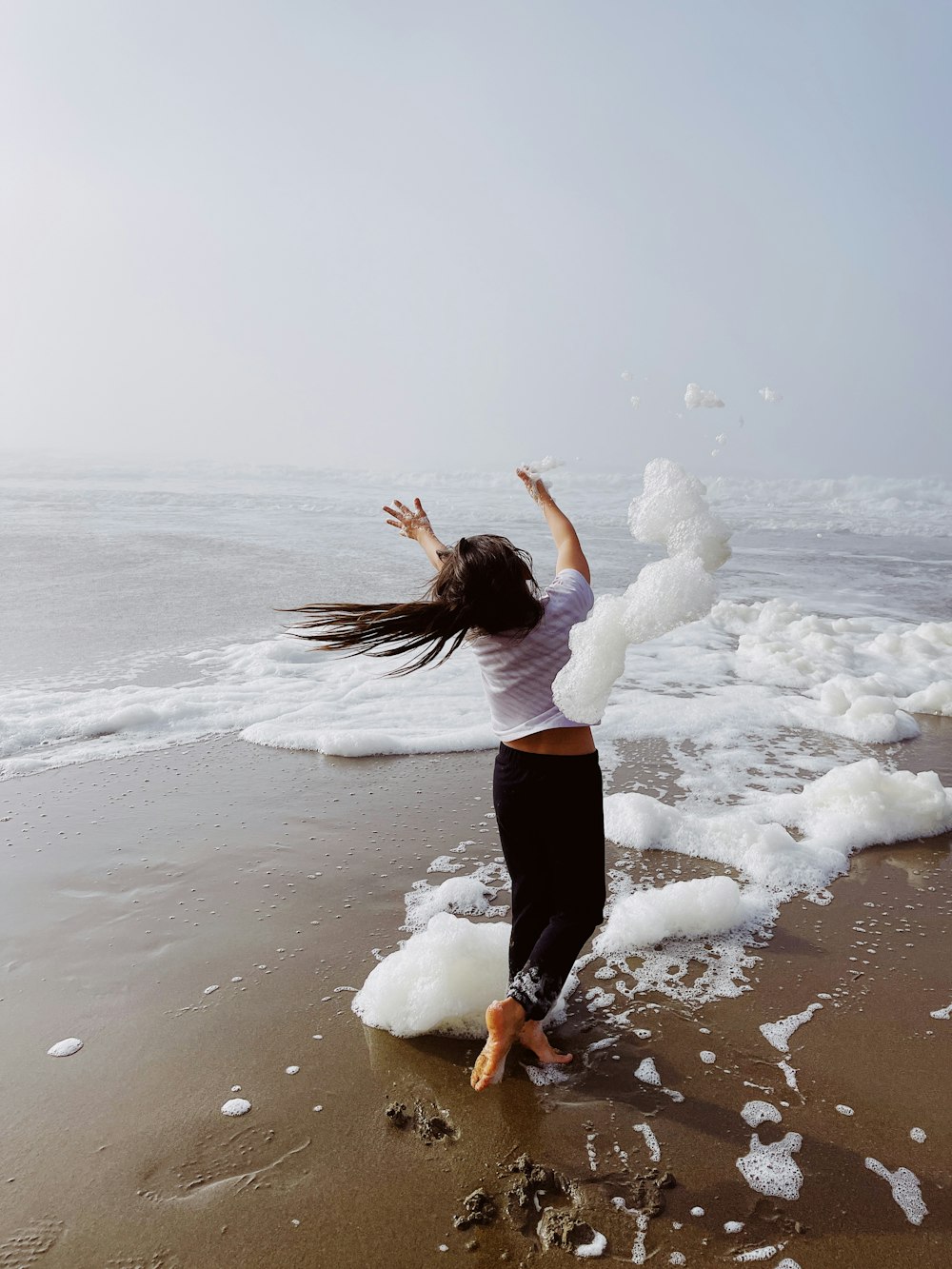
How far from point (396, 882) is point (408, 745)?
1.71 meters

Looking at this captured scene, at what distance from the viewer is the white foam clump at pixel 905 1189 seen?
1997mm

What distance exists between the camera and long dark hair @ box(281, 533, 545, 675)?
93.3 inches

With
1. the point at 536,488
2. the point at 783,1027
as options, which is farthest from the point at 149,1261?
the point at 536,488

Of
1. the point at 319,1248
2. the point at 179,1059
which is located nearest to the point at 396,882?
the point at 179,1059

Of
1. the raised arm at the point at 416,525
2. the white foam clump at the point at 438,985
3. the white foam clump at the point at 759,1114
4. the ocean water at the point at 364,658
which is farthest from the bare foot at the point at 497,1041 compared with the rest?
the ocean water at the point at 364,658

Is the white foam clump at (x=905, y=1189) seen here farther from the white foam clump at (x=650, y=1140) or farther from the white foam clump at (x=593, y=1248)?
the white foam clump at (x=593, y=1248)

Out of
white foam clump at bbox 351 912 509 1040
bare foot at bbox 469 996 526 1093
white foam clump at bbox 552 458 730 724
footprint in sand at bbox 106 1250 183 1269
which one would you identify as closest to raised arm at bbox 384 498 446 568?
white foam clump at bbox 552 458 730 724

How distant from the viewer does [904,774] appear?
4.29m

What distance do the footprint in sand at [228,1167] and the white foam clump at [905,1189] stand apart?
138cm

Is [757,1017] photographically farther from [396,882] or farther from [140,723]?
A: [140,723]

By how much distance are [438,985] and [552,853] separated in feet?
1.82

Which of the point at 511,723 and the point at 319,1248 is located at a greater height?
the point at 511,723

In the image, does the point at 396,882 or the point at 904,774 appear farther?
the point at 904,774

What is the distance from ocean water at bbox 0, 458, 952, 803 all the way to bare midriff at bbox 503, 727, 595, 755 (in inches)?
84.8
